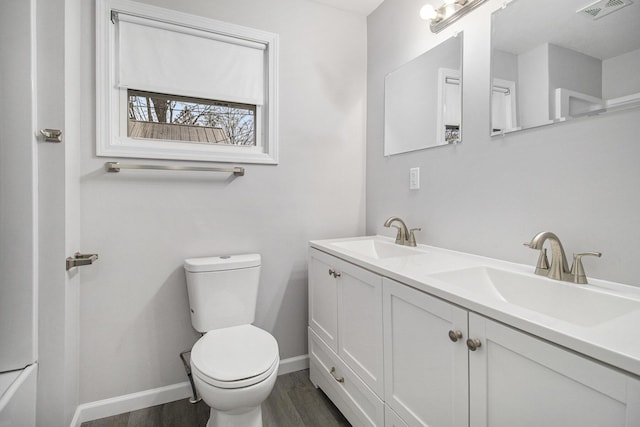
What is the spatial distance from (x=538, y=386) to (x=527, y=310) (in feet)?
0.53

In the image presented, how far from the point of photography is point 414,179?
1.71 m

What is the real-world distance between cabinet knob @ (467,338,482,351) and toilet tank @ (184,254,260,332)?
1156mm

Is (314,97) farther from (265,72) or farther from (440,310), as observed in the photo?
(440,310)

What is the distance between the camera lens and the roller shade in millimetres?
1592

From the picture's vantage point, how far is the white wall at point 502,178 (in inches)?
36.4

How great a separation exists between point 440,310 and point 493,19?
1202mm

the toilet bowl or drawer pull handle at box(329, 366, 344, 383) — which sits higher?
the toilet bowl

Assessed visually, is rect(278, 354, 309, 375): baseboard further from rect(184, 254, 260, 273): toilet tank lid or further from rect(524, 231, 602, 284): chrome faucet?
rect(524, 231, 602, 284): chrome faucet

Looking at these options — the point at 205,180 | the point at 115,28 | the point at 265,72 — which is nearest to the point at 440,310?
the point at 205,180

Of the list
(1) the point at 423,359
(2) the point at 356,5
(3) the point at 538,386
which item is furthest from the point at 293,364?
(2) the point at 356,5

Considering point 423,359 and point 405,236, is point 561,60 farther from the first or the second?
point 423,359

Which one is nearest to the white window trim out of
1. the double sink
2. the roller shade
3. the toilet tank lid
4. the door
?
the roller shade

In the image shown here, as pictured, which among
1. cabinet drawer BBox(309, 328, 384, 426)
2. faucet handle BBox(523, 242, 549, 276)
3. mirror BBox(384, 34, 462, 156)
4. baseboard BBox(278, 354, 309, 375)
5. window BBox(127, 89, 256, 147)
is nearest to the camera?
faucet handle BBox(523, 242, 549, 276)

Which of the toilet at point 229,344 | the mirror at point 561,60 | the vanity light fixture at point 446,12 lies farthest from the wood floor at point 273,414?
the vanity light fixture at point 446,12
